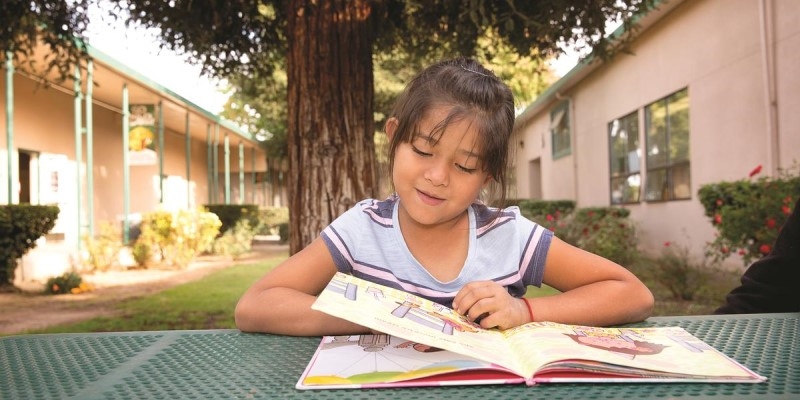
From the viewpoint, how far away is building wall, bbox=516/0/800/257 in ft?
22.6

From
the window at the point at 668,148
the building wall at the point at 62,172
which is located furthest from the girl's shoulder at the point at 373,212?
the window at the point at 668,148

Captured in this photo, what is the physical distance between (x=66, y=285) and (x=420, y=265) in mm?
7380

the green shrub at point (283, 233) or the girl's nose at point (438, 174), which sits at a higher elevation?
the girl's nose at point (438, 174)

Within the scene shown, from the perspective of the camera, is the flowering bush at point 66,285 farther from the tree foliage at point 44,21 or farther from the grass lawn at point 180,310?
the tree foliage at point 44,21

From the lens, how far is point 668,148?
9891mm

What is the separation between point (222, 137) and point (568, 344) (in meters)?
21.3

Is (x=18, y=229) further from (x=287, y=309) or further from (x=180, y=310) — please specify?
(x=287, y=309)

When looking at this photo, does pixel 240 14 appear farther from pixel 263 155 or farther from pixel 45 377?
pixel 263 155

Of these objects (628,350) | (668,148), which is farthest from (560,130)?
(628,350)

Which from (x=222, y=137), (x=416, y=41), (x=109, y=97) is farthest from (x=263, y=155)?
(x=416, y=41)

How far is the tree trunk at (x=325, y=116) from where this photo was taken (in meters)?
3.93

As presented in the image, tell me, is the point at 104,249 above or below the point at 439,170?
below

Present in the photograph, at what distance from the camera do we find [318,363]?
1147 mm

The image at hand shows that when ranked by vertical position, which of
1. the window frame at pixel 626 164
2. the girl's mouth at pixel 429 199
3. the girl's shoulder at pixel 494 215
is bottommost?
the girl's shoulder at pixel 494 215
